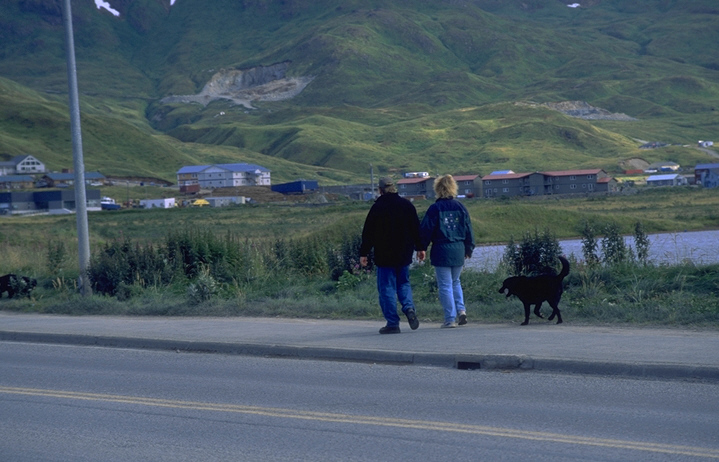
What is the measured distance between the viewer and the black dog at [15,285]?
17.3m

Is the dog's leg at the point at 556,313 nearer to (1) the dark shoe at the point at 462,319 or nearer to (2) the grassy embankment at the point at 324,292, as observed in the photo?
(2) the grassy embankment at the point at 324,292

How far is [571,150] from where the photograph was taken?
13350 cm

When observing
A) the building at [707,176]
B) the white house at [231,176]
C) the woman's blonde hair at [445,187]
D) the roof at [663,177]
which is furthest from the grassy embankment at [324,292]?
the white house at [231,176]

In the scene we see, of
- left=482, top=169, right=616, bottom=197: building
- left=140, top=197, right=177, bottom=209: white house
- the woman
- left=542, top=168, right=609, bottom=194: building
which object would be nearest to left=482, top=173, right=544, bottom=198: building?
left=482, top=169, right=616, bottom=197: building

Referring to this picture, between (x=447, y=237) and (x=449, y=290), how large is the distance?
2.42ft

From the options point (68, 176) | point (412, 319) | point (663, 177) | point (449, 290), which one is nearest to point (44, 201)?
point (68, 176)

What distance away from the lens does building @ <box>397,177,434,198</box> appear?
81.5 metres

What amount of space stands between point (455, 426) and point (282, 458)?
61.8 inches

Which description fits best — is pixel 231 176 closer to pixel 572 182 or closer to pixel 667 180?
pixel 572 182

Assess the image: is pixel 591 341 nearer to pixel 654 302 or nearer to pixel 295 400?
pixel 654 302

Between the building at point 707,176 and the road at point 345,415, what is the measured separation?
85.0 metres

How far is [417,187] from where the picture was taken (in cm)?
8356

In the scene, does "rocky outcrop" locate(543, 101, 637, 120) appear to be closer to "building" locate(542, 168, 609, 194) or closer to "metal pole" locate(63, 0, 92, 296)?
"building" locate(542, 168, 609, 194)

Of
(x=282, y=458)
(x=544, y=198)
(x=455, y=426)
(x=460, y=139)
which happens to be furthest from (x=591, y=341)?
(x=460, y=139)
